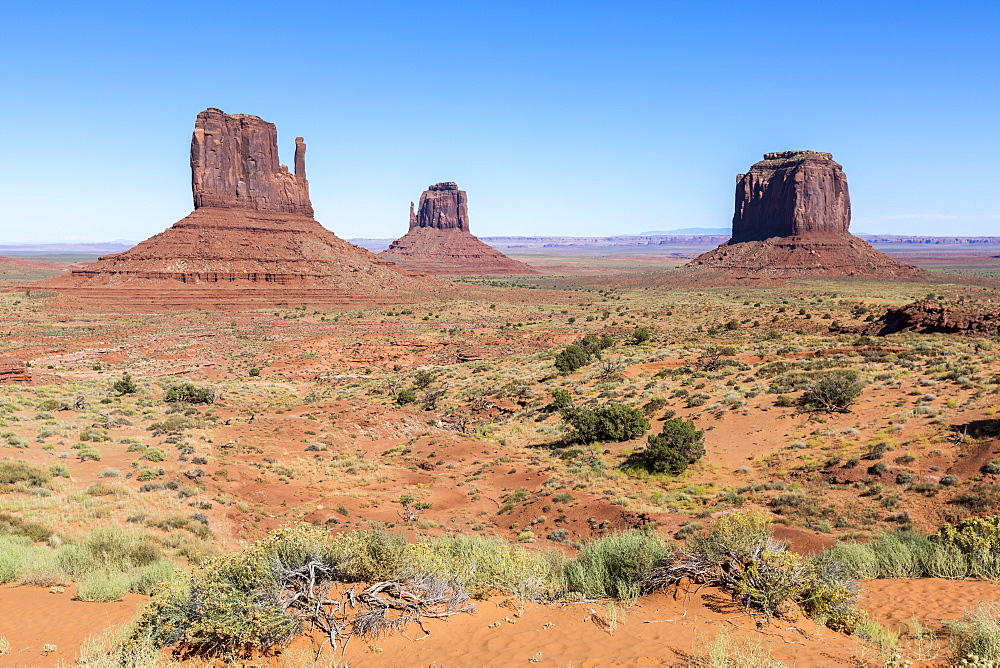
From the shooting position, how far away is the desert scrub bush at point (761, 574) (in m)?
6.59

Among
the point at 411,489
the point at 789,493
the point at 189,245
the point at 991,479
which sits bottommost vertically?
the point at 411,489

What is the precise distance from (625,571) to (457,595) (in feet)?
7.39

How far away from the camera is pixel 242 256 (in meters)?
87.1

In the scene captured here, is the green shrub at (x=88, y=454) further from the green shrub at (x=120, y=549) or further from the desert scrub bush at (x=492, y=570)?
the desert scrub bush at (x=492, y=570)

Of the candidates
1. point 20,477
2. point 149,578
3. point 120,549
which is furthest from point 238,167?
point 149,578

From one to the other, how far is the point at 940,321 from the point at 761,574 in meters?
35.4

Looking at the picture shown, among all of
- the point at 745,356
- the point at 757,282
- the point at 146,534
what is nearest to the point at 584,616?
the point at 146,534

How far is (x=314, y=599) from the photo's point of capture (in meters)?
6.71

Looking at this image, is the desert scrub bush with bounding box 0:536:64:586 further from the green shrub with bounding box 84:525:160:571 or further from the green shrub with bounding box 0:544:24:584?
the green shrub with bounding box 84:525:160:571

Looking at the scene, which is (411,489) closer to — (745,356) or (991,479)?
(991,479)

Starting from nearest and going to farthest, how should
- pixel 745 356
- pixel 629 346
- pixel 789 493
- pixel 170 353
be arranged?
pixel 789 493
pixel 745 356
pixel 629 346
pixel 170 353

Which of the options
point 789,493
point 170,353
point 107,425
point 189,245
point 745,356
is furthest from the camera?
point 189,245

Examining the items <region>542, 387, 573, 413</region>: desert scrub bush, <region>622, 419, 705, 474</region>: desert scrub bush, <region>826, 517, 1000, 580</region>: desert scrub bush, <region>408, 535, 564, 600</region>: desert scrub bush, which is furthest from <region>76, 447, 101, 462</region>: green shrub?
<region>826, 517, 1000, 580</region>: desert scrub bush

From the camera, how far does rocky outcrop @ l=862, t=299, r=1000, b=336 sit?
32.1 meters
